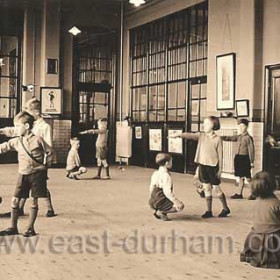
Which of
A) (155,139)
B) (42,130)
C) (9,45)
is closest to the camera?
(42,130)

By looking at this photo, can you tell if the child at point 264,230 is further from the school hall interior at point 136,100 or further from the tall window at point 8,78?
the tall window at point 8,78

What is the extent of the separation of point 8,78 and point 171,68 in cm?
457

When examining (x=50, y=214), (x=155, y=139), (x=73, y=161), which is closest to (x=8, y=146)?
(x=50, y=214)

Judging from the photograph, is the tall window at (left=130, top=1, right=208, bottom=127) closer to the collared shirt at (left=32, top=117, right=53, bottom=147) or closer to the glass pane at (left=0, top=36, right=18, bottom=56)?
the glass pane at (left=0, top=36, right=18, bottom=56)

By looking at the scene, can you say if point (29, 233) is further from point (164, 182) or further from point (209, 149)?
point (209, 149)

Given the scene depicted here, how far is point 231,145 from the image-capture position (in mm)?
12328

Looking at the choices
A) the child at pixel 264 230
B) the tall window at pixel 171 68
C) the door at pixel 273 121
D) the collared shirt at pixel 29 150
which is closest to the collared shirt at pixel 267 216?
the child at pixel 264 230

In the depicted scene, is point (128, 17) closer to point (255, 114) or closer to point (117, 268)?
point (255, 114)

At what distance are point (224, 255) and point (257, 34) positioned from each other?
23.4 feet

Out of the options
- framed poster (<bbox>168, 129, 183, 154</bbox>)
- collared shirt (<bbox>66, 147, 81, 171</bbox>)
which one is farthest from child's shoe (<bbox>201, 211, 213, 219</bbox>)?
framed poster (<bbox>168, 129, 183, 154</bbox>)

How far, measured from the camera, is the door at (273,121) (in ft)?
36.4

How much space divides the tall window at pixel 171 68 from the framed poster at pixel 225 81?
88 centimetres

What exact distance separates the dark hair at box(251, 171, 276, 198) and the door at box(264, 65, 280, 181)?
6.01 meters

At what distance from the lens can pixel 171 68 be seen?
15.3 metres
